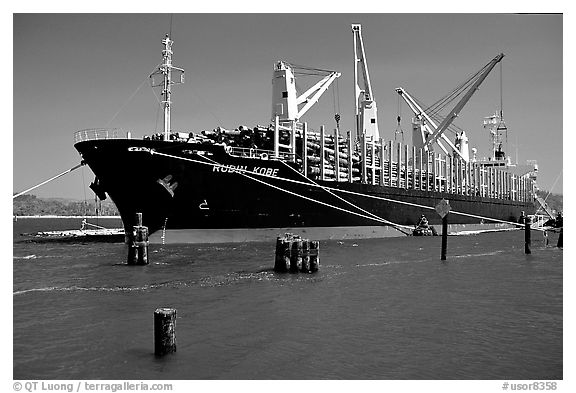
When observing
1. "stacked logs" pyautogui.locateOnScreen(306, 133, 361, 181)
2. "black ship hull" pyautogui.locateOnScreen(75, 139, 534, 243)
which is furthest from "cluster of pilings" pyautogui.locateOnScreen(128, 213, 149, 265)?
"stacked logs" pyautogui.locateOnScreen(306, 133, 361, 181)

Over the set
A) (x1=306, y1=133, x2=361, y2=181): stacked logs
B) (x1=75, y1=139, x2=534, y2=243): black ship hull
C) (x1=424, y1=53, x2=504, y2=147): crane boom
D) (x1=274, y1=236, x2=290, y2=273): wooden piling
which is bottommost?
(x1=274, y1=236, x2=290, y2=273): wooden piling

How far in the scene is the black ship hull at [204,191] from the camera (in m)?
25.4

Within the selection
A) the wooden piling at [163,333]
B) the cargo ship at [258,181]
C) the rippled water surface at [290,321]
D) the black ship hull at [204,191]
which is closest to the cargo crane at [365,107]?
the cargo ship at [258,181]

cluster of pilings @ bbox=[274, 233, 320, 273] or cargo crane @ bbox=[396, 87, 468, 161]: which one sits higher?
cargo crane @ bbox=[396, 87, 468, 161]

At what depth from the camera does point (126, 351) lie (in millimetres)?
8812

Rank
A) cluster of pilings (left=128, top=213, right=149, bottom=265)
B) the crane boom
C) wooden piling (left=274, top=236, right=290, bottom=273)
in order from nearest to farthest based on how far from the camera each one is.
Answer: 1. wooden piling (left=274, top=236, right=290, bottom=273)
2. cluster of pilings (left=128, top=213, right=149, bottom=265)
3. the crane boom

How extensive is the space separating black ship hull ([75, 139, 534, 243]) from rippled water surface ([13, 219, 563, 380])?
640 cm

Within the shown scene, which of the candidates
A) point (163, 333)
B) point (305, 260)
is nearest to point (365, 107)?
point (305, 260)

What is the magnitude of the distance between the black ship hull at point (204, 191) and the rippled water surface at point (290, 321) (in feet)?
21.0

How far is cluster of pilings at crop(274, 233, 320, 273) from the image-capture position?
695 inches

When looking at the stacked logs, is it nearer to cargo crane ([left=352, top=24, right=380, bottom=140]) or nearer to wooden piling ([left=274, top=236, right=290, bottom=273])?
cargo crane ([left=352, top=24, right=380, bottom=140])

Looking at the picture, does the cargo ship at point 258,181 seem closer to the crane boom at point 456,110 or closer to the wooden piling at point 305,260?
the crane boom at point 456,110

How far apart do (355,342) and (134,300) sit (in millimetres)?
6363
